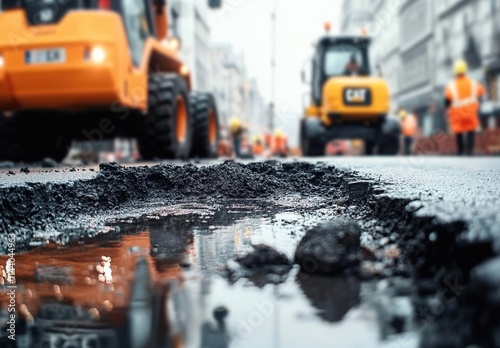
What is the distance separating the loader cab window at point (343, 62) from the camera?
11969 mm

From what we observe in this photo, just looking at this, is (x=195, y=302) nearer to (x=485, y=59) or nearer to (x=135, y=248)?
(x=135, y=248)

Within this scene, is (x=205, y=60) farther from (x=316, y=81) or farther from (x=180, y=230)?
(x=180, y=230)

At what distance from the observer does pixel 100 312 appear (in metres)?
1.30

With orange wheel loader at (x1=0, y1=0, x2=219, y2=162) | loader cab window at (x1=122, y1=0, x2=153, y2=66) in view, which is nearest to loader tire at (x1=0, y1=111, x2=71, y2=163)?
orange wheel loader at (x1=0, y1=0, x2=219, y2=162)

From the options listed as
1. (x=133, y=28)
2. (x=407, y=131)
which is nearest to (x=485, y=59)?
(x=407, y=131)

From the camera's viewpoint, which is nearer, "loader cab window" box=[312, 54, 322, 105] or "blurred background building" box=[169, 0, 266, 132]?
"loader cab window" box=[312, 54, 322, 105]

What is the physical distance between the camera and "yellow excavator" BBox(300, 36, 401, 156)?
11.3m

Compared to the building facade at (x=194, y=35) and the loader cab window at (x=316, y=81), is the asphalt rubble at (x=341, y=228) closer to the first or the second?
the loader cab window at (x=316, y=81)

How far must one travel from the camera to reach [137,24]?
6648mm

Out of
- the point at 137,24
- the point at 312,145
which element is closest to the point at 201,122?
the point at 137,24

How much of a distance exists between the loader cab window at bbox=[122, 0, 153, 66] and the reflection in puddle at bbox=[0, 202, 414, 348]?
15.4ft

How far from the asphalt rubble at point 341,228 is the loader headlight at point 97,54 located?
2.25 metres

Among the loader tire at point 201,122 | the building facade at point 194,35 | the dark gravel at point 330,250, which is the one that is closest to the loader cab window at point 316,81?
the loader tire at point 201,122

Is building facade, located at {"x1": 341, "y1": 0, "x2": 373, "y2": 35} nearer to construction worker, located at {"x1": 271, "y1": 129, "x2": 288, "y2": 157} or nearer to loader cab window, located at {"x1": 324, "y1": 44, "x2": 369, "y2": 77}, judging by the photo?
construction worker, located at {"x1": 271, "y1": 129, "x2": 288, "y2": 157}
